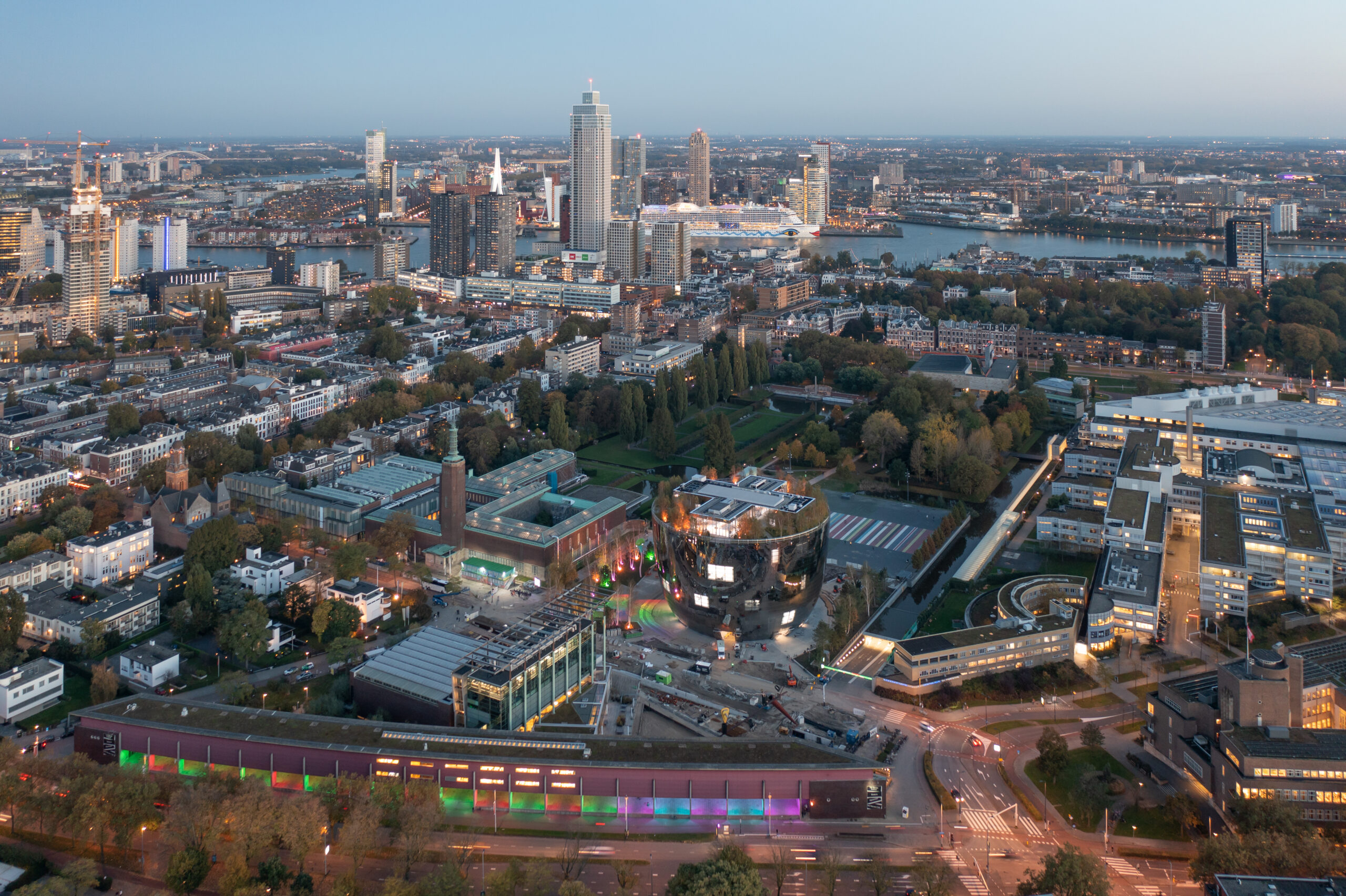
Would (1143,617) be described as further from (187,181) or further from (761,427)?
(187,181)

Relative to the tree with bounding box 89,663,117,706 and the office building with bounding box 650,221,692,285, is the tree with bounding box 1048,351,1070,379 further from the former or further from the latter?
the tree with bounding box 89,663,117,706

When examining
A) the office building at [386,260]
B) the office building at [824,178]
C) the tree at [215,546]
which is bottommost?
the tree at [215,546]

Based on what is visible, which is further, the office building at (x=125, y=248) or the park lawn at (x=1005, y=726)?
the office building at (x=125, y=248)

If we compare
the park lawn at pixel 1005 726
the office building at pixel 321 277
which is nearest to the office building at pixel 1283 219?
the office building at pixel 321 277

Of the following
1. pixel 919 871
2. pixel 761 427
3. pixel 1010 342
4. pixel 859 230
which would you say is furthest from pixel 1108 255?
pixel 919 871

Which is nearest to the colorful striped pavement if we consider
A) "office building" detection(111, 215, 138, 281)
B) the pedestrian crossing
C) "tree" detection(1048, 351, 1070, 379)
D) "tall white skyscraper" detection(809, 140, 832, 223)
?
the pedestrian crossing

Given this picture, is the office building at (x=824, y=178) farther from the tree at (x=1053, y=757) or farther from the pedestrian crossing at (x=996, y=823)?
the pedestrian crossing at (x=996, y=823)

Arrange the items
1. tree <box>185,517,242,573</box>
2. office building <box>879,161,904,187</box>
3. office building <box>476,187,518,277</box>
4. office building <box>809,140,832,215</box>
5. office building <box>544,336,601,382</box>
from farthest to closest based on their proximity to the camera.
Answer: office building <box>879,161,904,187</box> → office building <box>809,140,832,215</box> → office building <box>476,187,518,277</box> → office building <box>544,336,601,382</box> → tree <box>185,517,242,573</box>
